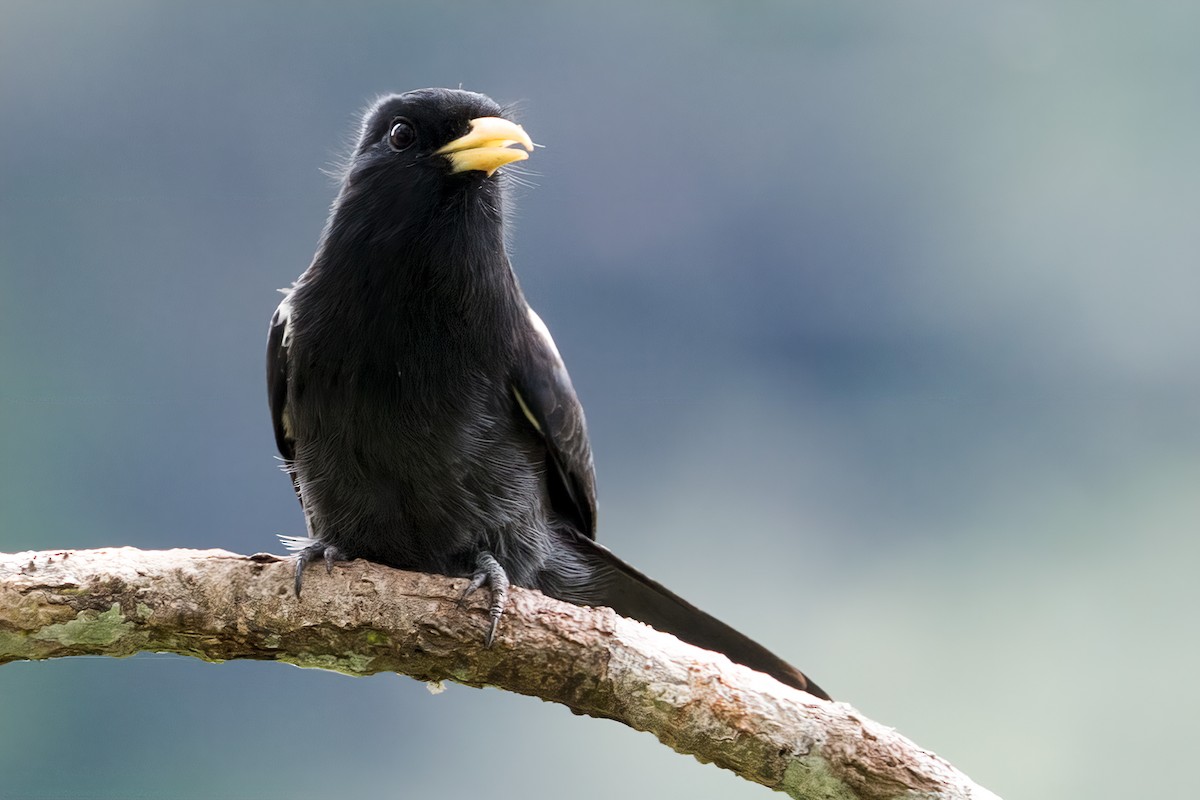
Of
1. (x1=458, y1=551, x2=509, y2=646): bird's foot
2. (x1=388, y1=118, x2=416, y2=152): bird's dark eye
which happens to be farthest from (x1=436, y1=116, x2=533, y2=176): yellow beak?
(x1=458, y1=551, x2=509, y2=646): bird's foot

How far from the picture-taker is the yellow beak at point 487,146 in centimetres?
299

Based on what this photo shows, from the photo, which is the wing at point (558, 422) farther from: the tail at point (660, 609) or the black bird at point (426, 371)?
the tail at point (660, 609)

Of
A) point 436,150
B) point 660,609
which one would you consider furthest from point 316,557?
point 436,150

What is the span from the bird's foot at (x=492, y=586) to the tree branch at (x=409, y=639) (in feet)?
0.08

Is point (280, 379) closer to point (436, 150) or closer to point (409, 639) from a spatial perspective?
point (436, 150)

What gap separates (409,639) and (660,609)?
81cm

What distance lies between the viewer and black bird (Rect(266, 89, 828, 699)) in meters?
3.07

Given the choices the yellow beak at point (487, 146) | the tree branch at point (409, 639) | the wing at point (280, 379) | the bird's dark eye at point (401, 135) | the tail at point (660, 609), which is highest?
the bird's dark eye at point (401, 135)

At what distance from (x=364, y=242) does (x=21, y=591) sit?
1151mm

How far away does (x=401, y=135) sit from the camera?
3.16m

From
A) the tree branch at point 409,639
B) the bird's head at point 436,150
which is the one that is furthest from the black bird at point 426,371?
the tree branch at point 409,639

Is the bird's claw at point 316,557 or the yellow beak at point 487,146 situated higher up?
the yellow beak at point 487,146

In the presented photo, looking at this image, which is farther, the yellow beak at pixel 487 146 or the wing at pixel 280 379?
the wing at pixel 280 379

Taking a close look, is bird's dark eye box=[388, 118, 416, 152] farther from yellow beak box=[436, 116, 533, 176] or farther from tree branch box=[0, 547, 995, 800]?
tree branch box=[0, 547, 995, 800]
